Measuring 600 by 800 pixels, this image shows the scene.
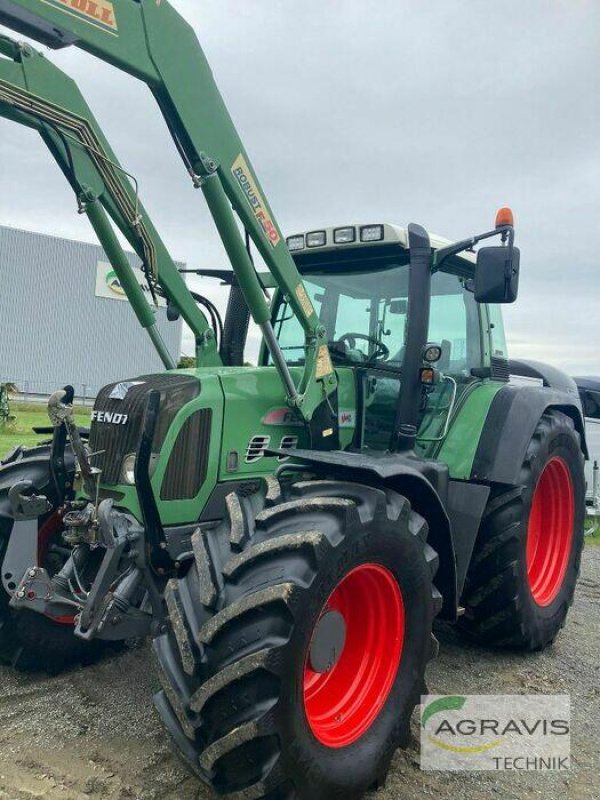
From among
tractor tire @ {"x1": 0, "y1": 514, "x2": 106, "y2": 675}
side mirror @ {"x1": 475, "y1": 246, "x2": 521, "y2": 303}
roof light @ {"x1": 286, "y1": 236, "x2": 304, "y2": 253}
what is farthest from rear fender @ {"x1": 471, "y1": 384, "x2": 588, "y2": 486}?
tractor tire @ {"x1": 0, "y1": 514, "x2": 106, "y2": 675}

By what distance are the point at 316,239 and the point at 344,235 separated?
0.19 metres

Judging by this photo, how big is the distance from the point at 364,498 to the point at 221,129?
5.82ft

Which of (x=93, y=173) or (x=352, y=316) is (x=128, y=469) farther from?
(x=352, y=316)

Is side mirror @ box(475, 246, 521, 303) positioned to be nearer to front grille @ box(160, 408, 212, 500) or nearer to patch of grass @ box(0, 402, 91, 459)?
front grille @ box(160, 408, 212, 500)

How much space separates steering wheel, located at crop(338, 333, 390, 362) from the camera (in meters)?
4.02

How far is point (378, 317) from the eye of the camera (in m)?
4.06

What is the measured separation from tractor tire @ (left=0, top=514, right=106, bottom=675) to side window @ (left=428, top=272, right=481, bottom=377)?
2.49 metres

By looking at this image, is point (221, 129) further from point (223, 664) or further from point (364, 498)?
point (223, 664)

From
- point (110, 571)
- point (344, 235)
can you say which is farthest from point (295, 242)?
point (110, 571)

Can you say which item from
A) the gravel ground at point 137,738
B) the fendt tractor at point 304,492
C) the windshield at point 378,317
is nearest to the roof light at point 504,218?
the fendt tractor at point 304,492

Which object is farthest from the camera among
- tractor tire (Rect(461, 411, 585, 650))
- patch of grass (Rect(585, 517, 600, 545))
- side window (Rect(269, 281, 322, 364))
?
patch of grass (Rect(585, 517, 600, 545))

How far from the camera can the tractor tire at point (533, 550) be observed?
3961 mm

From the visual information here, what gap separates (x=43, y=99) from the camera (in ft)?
9.16

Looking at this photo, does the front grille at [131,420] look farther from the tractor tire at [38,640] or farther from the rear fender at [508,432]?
the rear fender at [508,432]
